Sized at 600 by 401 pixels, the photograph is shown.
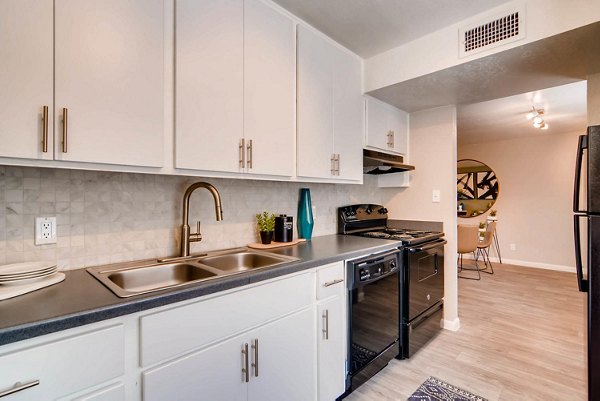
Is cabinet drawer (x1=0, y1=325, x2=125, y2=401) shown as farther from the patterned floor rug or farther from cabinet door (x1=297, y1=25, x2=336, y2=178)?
the patterned floor rug

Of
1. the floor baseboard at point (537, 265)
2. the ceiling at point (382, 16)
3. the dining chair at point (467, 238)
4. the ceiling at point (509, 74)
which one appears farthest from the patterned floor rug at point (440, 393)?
the floor baseboard at point (537, 265)

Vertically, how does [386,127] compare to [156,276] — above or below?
above

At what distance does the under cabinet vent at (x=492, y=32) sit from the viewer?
1701 millimetres

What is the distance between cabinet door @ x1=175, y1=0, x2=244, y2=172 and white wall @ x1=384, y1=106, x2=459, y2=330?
2053 mm

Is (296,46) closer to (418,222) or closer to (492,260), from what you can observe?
(418,222)

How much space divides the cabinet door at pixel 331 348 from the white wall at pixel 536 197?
17.2 ft

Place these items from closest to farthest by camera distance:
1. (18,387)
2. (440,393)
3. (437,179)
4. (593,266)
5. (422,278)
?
(18,387) < (593,266) < (440,393) < (422,278) < (437,179)

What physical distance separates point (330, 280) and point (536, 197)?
17.9ft

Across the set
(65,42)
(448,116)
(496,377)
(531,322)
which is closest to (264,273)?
(65,42)

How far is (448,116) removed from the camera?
9.16 ft

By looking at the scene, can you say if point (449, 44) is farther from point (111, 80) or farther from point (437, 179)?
point (111, 80)

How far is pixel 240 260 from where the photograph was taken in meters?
1.78

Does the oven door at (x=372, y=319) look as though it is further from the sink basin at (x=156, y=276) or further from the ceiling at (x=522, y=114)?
the ceiling at (x=522, y=114)

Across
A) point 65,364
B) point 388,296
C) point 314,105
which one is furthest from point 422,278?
point 65,364
